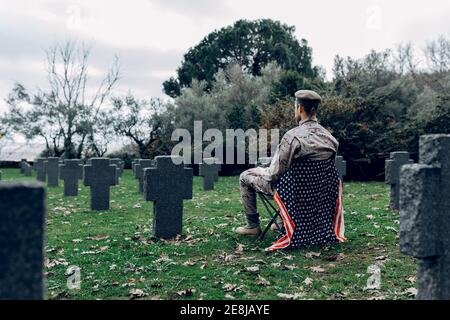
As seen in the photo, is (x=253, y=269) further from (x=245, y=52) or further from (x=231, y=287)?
(x=245, y=52)

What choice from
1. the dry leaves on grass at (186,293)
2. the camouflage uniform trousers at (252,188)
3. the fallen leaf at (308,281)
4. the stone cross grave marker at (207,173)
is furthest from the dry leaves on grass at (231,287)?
the stone cross grave marker at (207,173)

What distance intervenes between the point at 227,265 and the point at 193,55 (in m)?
40.3

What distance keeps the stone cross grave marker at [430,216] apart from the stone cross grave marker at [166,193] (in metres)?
4.67

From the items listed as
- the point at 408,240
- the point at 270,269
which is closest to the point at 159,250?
the point at 270,269

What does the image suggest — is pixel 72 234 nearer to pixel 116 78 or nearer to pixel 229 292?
pixel 229 292

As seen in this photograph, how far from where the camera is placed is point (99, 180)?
11.3m

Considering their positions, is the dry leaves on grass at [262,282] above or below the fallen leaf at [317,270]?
below

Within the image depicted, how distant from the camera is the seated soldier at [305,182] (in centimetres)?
613

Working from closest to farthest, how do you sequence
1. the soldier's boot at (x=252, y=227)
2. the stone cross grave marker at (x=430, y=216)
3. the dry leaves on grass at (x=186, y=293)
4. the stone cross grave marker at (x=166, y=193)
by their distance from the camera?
the stone cross grave marker at (x=430, y=216) → the dry leaves on grass at (x=186, y=293) → the soldier's boot at (x=252, y=227) → the stone cross grave marker at (x=166, y=193)

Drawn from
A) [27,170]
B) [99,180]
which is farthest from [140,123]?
[99,180]

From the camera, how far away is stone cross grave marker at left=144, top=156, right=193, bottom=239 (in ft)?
23.6

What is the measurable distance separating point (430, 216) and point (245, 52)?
4204 cm

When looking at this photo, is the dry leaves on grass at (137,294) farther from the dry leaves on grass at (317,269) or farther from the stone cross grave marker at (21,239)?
the stone cross grave marker at (21,239)

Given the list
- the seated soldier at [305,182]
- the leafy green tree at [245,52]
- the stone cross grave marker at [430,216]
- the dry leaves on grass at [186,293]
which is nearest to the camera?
the stone cross grave marker at [430,216]
